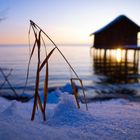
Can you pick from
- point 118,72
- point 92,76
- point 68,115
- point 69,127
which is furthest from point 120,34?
point 69,127

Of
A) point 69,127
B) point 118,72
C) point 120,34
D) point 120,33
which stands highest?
point 69,127

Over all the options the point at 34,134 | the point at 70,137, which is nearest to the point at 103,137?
the point at 70,137

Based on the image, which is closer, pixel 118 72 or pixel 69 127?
pixel 69 127

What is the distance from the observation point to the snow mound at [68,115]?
261 cm

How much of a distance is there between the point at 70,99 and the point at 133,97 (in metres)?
10.2

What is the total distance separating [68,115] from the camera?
9.09 feet

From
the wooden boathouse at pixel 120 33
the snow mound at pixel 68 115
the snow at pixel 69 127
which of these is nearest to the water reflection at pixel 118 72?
the wooden boathouse at pixel 120 33

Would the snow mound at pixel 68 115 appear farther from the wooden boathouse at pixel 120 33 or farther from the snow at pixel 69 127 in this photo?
the wooden boathouse at pixel 120 33

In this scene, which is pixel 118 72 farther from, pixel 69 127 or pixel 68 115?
pixel 69 127

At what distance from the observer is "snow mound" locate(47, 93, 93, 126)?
2.61 metres

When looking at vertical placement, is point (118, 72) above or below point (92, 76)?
below

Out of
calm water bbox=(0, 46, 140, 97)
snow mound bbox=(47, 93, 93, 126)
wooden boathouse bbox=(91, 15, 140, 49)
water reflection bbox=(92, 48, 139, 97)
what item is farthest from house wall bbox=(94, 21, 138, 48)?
snow mound bbox=(47, 93, 93, 126)

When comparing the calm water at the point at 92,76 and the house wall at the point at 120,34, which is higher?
the house wall at the point at 120,34

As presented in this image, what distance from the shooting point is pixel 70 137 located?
7.08 ft
